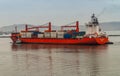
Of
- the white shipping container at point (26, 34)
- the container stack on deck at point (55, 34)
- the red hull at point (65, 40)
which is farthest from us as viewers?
the white shipping container at point (26, 34)

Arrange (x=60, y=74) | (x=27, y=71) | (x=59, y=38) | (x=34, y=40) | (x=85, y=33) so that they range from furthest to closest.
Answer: (x=34, y=40)
(x=59, y=38)
(x=85, y=33)
(x=27, y=71)
(x=60, y=74)

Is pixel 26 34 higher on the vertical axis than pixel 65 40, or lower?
higher

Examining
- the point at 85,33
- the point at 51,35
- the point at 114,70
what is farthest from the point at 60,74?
the point at 51,35

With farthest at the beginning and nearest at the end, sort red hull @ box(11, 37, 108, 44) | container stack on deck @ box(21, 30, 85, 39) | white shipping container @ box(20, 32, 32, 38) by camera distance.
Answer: white shipping container @ box(20, 32, 32, 38), container stack on deck @ box(21, 30, 85, 39), red hull @ box(11, 37, 108, 44)

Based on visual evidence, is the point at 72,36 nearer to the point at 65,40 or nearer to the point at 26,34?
the point at 65,40

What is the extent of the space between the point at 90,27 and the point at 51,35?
541 inches

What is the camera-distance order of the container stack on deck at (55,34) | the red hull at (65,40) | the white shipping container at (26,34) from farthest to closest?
the white shipping container at (26,34)
the container stack on deck at (55,34)
the red hull at (65,40)

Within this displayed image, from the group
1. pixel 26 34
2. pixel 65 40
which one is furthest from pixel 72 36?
pixel 26 34

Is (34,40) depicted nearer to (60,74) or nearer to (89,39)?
(89,39)

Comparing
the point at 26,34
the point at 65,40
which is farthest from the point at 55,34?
the point at 26,34

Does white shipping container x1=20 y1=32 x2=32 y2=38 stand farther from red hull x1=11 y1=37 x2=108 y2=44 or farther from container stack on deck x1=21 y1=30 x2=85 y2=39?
red hull x1=11 y1=37 x2=108 y2=44

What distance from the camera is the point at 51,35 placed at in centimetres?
9244

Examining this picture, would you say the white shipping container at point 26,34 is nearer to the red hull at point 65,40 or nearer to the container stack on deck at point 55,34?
the container stack on deck at point 55,34

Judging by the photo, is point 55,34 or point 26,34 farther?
point 26,34
